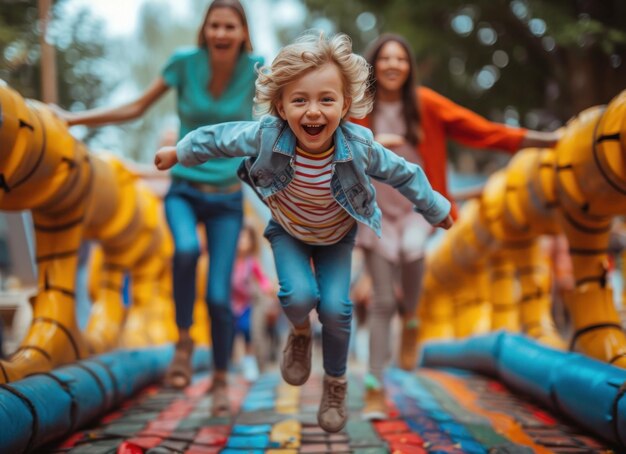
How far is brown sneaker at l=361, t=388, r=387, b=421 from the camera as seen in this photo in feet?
11.0

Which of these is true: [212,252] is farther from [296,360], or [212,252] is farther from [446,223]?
[446,223]

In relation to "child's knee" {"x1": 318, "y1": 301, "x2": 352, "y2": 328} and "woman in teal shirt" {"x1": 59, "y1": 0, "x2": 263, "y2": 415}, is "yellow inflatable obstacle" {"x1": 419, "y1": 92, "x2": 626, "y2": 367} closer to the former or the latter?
"child's knee" {"x1": 318, "y1": 301, "x2": 352, "y2": 328}

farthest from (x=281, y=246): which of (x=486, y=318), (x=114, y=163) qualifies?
(x=486, y=318)

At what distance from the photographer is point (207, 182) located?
145 inches

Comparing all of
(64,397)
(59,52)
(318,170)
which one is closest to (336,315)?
(318,170)

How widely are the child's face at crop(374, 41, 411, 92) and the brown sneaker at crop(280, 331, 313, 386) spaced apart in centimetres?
156

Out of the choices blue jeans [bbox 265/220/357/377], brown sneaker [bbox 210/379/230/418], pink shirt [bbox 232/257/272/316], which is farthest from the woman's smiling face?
pink shirt [bbox 232/257/272/316]

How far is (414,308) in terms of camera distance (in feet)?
13.9

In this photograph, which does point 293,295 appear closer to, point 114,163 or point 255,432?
point 255,432

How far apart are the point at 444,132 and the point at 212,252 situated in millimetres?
1437

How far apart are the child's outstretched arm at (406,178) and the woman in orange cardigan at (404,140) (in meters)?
1.09

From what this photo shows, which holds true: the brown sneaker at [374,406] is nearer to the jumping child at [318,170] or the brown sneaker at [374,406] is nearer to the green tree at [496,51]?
the jumping child at [318,170]

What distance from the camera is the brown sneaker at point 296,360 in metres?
2.85

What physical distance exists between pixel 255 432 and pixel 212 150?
4.16ft
